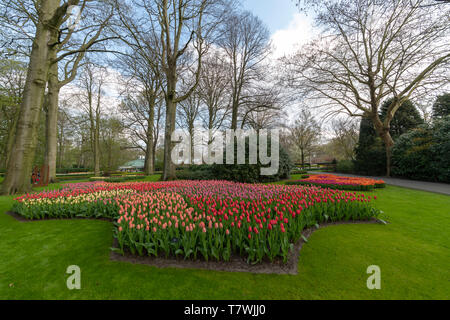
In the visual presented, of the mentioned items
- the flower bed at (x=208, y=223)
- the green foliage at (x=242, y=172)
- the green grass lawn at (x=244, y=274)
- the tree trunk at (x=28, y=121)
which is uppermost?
the tree trunk at (x=28, y=121)

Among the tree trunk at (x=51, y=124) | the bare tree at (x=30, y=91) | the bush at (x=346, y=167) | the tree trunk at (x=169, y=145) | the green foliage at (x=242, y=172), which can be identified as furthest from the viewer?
the bush at (x=346, y=167)

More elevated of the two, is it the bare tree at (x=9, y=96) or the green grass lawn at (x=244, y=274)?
the bare tree at (x=9, y=96)

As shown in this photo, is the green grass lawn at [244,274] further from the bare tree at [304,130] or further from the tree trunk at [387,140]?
the bare tree at [304,130]

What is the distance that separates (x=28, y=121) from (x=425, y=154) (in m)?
22.2

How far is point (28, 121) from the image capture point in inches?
293

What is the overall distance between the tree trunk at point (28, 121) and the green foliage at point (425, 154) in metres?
21.6

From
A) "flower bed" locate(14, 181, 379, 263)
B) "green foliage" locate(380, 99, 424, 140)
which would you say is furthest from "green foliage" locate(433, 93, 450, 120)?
"flower bed" locate(14, 181, 379, 263)

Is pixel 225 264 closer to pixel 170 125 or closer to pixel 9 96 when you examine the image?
pixel 170 125

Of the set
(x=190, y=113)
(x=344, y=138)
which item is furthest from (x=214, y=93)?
(x=344, y=138)

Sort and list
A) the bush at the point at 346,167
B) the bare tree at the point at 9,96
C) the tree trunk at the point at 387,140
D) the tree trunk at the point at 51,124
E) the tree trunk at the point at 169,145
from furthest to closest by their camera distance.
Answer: the bush at the point at 346,167 < the tree trunk at the point at 387,140 < the bare tree at the point at 9,96 < the tree trunk at the point at 51,124 < the tree trunk at the point at 169,145

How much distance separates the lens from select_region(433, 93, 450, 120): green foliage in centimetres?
1698

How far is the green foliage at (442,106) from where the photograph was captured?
55.7ft

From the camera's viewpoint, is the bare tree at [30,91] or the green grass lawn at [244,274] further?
the bare tree at [30,91]

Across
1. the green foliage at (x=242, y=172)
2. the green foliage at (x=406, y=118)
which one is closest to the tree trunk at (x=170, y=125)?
the green foliage at (x=242, y=172)
